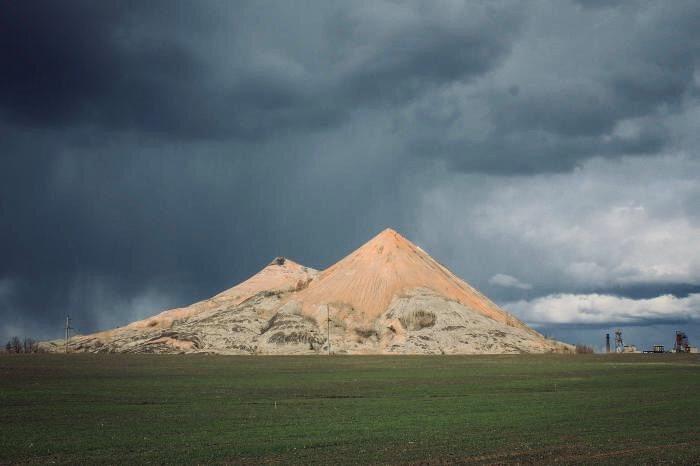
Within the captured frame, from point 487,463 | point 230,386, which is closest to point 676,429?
point 487,463

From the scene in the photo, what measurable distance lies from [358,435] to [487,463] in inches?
368

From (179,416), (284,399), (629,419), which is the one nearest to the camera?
(629,419)

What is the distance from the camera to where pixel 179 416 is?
4253cm

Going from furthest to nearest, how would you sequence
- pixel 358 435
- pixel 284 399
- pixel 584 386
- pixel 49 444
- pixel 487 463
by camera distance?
1. pixel 584 386
2. pixel 284 399
3. pixel 358 435
4. pixel 49 444
5. pixel 487 463

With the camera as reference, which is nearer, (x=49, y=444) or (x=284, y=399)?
(x=49, y=444)

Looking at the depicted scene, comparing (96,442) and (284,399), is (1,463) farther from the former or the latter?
(284,399)

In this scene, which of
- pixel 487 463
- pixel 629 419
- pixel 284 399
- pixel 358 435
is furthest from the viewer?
pixel 284 399

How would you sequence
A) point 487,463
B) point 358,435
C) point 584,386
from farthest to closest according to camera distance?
point 584,386
point 358,435
point 487,463

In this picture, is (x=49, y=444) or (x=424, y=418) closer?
(x=49, y=444)

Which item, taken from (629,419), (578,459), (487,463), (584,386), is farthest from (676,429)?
(584,386)

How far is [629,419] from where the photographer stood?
127 ft

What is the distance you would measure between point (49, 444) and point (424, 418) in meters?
19.8

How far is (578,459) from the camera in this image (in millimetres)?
26203

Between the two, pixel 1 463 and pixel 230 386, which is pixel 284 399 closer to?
pixel 230 386
